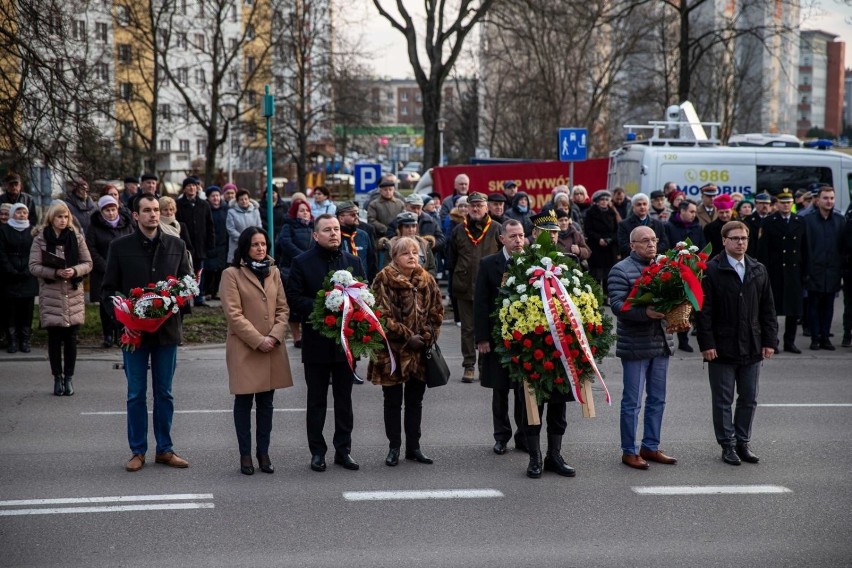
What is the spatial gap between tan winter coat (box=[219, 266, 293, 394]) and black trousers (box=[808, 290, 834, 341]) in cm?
900

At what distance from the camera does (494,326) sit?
28.8 ft

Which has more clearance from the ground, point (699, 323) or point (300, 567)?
point (699, 323)

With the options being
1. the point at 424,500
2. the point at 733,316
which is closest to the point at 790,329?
the point at 733,316

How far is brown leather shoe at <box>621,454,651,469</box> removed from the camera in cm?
880

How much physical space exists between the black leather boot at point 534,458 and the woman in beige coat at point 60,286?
5.31 m

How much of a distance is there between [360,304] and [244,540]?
2176 millimetres

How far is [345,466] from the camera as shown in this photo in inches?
348

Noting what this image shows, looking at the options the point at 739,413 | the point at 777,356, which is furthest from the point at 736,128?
the point at 739,413

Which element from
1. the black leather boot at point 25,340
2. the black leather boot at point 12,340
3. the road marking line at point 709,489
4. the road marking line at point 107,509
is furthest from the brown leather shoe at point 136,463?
the black leather boot at point 12,340

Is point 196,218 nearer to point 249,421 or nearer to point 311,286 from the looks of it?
point 311,286

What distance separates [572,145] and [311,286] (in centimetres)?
1341

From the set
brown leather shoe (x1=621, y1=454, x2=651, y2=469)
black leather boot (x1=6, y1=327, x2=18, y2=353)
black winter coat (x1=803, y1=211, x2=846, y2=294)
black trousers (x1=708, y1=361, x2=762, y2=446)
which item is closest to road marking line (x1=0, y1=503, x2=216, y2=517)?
brown leather shoe (x1=621, y1=454, x2=651, y2=469)

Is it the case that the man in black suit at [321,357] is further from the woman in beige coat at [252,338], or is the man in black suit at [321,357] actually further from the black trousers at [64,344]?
the black trousers at [64,344]

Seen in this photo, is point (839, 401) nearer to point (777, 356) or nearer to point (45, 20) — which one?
point (777, 356)
